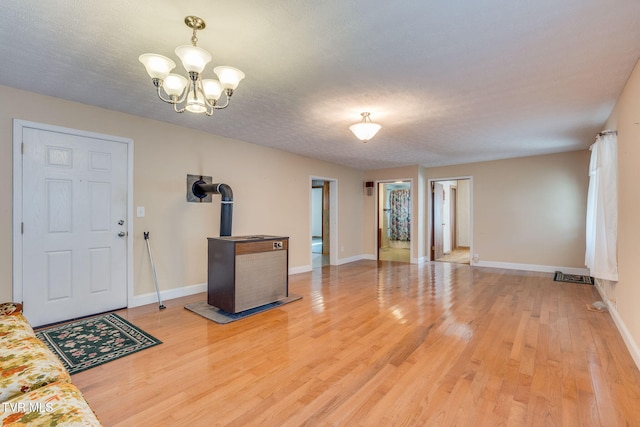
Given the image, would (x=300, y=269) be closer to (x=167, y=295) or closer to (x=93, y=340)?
(x=167, y=295)

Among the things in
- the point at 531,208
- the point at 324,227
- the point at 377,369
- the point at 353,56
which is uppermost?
the point at 353,56

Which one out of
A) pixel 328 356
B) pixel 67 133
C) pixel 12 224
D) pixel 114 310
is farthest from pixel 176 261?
pixel 328 356

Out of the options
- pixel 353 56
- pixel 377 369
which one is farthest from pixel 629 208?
pixel 353 56

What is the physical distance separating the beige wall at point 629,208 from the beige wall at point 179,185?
14.4 ft

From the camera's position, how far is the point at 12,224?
281cm

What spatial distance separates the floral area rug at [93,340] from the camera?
232 centimetres

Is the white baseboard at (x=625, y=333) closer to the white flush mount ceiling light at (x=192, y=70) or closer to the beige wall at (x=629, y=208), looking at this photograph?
the beige wall at (x=629, y=208)

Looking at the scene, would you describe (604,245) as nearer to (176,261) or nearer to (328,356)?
(328,356)

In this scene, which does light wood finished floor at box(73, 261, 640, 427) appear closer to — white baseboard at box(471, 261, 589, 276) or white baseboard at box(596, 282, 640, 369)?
white baseboard at box(596, 282, 640, 369)

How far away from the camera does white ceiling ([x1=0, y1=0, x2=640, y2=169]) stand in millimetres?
1694

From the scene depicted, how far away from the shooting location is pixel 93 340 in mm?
2656

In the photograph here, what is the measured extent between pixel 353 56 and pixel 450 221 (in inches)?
313

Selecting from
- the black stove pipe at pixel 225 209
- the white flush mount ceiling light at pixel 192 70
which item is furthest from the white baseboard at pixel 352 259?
the white flush mount ceiling light at pixel 192 70

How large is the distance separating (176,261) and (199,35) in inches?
116
